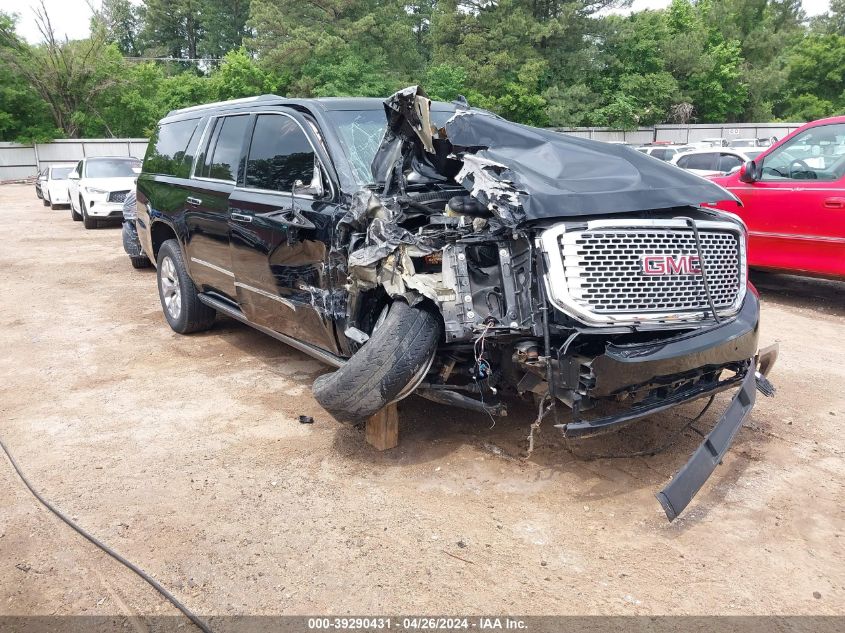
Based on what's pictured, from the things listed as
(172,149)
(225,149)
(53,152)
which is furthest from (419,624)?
(53,152)

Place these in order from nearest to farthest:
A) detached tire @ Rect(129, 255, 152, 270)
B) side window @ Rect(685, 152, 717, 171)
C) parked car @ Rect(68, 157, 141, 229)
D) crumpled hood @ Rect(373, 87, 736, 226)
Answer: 1. crumpled hood @ Rect(373, 87, 736, 226)
2. detached tire @ Rect(129, 255, 152, 270)
3. parked car @ Rect(68, 157, 141, 229)
4. side window @ Rect(685, 152, 717, 171)

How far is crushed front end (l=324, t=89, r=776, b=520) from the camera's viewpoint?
3.19 m

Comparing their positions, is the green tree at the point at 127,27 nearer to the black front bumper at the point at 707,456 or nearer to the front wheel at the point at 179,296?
the front wheel at the point at 179,296

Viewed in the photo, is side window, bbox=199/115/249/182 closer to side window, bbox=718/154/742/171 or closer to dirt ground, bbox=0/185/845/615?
dirt ground, bbox=0/185/845/615

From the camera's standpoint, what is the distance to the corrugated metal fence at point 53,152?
3597 centimetres

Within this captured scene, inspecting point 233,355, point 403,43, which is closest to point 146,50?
point 403,43

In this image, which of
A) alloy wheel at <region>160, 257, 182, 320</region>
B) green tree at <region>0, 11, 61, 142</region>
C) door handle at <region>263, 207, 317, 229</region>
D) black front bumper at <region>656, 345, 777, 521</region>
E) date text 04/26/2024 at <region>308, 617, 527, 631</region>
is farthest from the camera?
green tree at <region>0, 11, 61, 142</region>

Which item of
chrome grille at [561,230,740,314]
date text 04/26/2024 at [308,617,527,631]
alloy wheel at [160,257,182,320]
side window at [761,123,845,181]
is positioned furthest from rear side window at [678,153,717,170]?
date text 04/26/2024 at [308,617,527,631]

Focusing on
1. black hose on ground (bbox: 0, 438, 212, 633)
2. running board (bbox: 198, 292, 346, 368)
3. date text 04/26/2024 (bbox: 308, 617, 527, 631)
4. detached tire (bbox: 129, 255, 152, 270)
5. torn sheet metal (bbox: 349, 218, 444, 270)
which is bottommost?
date text 04/26/2024 (bbox: 308, 617, 527, 631)

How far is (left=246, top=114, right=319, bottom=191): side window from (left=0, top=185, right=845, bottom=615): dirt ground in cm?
150

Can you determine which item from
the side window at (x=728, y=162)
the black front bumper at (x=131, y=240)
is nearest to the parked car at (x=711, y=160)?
the side window at (x=728, y=162)

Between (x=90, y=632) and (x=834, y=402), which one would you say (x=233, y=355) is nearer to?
(x=90, y=632)

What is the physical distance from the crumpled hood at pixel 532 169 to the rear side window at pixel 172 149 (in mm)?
2786

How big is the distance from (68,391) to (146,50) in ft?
224
